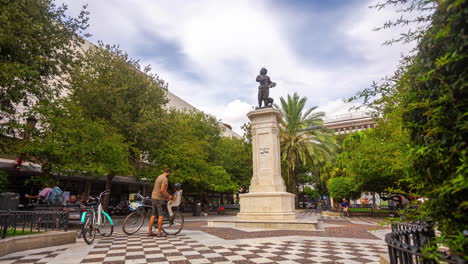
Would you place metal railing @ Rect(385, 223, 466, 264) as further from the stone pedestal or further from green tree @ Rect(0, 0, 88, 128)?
green tree @ Rect(0, 0, 88, 128)

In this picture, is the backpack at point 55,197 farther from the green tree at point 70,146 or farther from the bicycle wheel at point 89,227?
the bicycle wheel at point 89,227

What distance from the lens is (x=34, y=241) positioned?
6.40m

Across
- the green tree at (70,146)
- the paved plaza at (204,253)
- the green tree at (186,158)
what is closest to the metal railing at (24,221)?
the paved plaza at (204,253)

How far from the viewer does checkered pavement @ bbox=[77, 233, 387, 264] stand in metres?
5.14

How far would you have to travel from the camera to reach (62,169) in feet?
38.8

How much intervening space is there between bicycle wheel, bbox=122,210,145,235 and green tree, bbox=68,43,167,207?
7.98 meters

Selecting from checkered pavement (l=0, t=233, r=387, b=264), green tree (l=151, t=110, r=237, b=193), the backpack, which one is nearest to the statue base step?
checkered pavement (l=0, t=233, r=387, b=264)

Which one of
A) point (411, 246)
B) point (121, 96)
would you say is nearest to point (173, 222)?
point (411, 246)

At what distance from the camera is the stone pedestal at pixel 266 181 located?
39.7ft

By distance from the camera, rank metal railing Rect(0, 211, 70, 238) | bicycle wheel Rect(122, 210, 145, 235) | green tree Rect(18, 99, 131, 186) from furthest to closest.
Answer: green tree Rect(18, 99, 131, 186) < bicycle wheel Rect(122, 210, 145, 235) < metal railing Rect(0, 211, 70, 238)

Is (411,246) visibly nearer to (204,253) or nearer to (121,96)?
(204,253)

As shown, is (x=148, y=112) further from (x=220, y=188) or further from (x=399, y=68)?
(x=399, y=68)

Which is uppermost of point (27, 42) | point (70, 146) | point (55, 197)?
point (27, 42)

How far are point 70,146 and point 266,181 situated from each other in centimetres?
939
